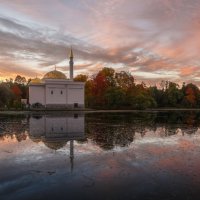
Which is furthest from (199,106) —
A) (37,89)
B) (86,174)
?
(86,174)

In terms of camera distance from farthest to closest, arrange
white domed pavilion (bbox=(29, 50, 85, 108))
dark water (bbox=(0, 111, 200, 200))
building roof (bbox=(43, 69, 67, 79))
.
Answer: building roof (bbox=(43, 69, 67, 79)) → white domed pavilion (bbox=(29, 50, 85, 108)) → dark water (bbox=(0, 111, 200, 200))

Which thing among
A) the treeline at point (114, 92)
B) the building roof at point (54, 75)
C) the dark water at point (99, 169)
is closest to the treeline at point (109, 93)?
the treeline at point (114, 92)

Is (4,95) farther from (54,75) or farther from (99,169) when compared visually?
(99,169)

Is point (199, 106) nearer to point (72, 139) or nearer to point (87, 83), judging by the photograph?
point (87, 83)

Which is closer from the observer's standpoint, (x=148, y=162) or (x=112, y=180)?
(x=112, y=180)

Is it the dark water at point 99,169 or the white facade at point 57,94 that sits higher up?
the white facade at point 57,94

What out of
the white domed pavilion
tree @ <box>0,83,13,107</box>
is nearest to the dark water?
→ tree @ <box>0,83,13,107</box>

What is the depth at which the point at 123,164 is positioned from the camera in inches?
439

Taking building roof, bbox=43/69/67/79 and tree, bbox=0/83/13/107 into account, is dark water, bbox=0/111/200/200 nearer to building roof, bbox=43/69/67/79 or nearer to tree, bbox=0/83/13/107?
tree, bbox=0/83/13/107

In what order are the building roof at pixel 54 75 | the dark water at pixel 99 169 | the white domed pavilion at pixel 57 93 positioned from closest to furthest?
the dark water at pixel 99 169, the white domed pavilion at pixel 57 93, the building roof at pixel 54 75

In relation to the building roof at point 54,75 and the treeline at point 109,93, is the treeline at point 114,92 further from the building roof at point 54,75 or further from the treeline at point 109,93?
the building roof at point 54,75

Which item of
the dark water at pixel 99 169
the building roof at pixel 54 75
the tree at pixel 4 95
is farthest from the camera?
the building roof at pixel 54 75

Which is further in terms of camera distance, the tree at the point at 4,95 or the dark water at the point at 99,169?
the tree at the point at 4,95

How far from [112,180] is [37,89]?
57390mm
